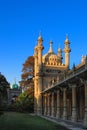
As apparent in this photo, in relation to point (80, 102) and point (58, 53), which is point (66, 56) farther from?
point (80, 102)

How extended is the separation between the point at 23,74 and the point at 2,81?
85.3 feet

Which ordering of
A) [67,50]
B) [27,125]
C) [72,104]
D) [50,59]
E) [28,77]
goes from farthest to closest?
[28,77]
[67,50]
[50,59]
[72,104]
[27,125]

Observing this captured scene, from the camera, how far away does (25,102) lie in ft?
213

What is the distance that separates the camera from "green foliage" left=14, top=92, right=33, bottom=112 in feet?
211

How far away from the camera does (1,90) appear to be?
4075cm

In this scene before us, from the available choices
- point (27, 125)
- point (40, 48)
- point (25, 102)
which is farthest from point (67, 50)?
point (27, 125)

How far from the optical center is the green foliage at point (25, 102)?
211ft

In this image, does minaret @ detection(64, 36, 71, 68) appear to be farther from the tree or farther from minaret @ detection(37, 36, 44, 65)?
the tree

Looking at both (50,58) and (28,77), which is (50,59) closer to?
(50,58)

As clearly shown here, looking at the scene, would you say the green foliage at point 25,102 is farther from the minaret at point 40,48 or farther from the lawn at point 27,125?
the lawn at point 27,125

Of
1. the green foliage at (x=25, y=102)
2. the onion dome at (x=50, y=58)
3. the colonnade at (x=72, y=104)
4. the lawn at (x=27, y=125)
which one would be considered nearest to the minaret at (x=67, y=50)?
the onion dome at (x=50, y=58)

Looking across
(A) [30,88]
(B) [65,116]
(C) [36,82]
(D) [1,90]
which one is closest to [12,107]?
(A) [30,88]

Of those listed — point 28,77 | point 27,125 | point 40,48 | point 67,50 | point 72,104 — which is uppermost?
point 40,48

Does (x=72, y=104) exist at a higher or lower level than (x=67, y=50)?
lower
